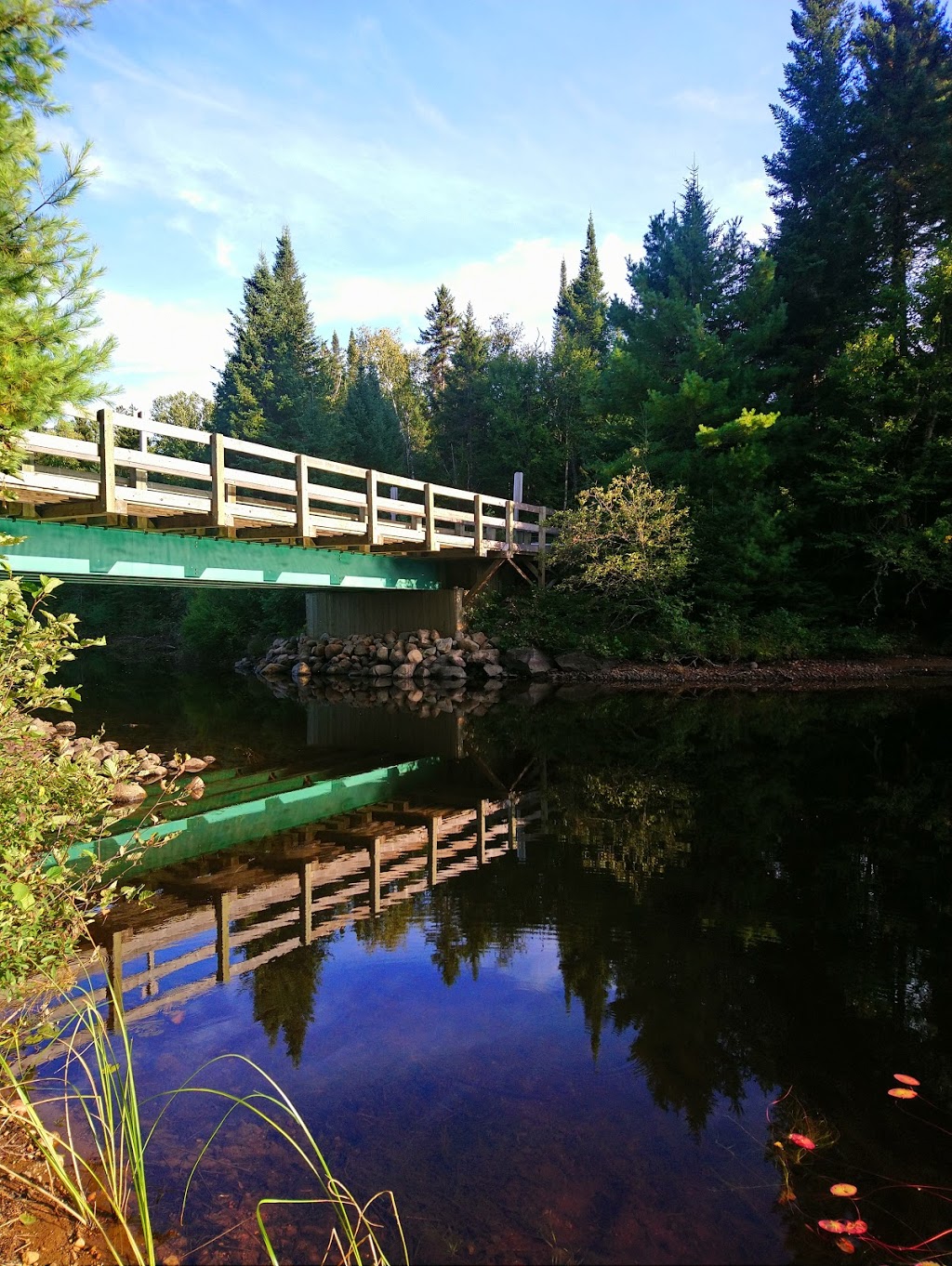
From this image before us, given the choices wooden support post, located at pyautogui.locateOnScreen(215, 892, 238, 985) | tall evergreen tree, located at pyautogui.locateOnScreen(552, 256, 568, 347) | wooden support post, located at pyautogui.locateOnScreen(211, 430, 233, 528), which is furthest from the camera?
tall evergreen tree, located at pyautogui.locateOnScreen(552, 256, 568, 347)

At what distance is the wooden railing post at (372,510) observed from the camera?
14.8m

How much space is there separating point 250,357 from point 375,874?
123 ft

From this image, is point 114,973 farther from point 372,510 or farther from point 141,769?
point 372,510

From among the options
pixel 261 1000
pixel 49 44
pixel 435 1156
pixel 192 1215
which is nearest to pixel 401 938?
pixel 261 1000

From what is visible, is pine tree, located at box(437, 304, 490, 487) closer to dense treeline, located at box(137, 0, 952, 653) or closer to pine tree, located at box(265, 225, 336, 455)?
dense treeline, located at box(137, 0, 952, 653)

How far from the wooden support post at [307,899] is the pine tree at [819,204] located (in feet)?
61.8

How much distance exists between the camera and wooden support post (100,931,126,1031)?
12.9 ft

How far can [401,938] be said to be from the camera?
195 inches

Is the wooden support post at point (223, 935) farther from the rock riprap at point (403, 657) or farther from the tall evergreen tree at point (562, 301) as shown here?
the tall evergreen tree at point (562, 301)

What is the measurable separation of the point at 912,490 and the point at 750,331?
19.5 feet

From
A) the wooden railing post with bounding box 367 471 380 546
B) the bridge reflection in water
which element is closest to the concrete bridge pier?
the wooden railing post with bounding box 367 471 380 546

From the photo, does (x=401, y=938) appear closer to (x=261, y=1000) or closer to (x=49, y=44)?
(x=261, y=1000)

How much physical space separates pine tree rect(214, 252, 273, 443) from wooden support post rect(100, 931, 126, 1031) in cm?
3473

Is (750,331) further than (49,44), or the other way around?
(750,331)
